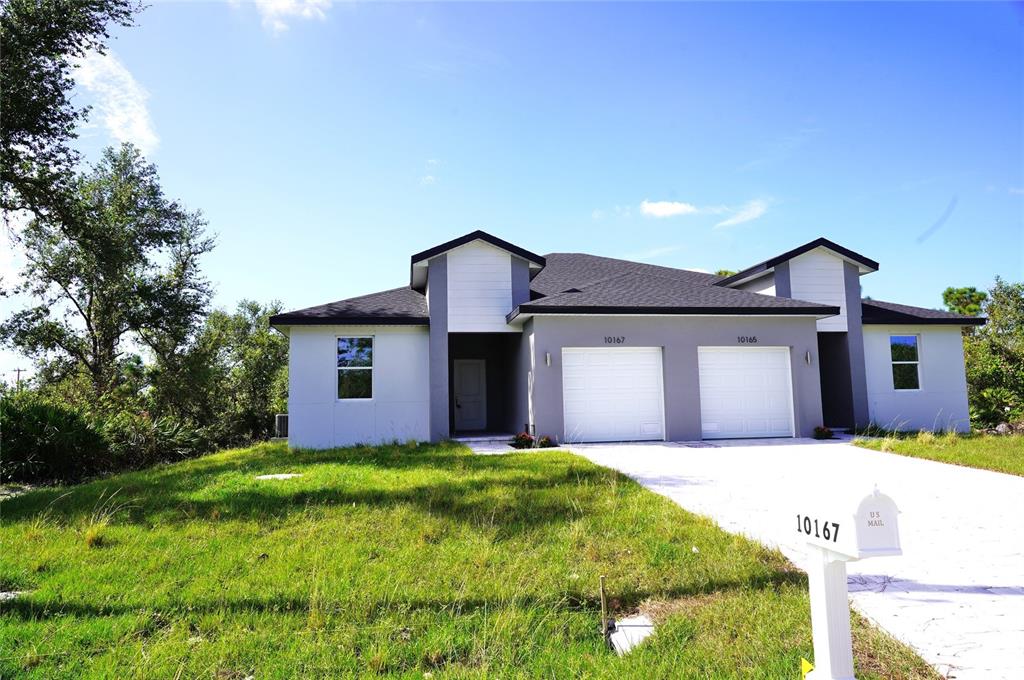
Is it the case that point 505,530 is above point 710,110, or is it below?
below

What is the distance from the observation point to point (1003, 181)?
1456 centimetres

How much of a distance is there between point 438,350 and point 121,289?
16470mm

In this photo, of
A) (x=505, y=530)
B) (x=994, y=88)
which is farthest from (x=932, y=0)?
(x=505, y=530)

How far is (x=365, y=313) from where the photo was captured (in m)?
13.8

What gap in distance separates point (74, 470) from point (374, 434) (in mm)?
6275

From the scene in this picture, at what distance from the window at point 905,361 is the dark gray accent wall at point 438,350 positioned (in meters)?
13.1

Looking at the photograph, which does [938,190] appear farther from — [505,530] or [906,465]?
[505,530]

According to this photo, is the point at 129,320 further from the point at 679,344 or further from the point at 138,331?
the point at 679,344

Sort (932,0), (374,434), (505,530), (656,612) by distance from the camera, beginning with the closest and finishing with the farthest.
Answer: (656,612), (505,530), (932,0), (374,434)

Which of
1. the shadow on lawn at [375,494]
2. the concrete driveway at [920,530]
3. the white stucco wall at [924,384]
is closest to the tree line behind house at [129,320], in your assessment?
the white stucco wall at [924,384]

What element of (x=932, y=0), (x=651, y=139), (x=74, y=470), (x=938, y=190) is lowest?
(x=74, y=470)

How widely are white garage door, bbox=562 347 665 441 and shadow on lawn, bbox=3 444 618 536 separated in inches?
137

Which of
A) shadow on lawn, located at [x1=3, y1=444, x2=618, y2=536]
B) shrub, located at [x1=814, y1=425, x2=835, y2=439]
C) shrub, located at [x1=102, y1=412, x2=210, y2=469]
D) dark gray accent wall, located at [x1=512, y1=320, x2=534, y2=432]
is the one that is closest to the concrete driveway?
shadow on lawn, located at [x1=3, y1=444, x2=618, y2=536]

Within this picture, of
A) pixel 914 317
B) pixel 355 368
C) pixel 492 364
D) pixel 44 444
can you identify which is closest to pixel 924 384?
pixel 914 317
